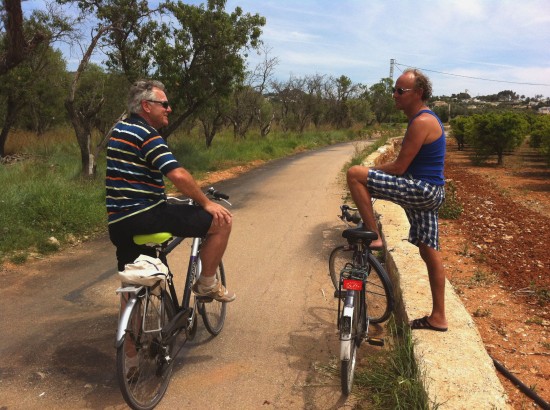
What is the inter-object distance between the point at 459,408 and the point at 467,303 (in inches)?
86.5

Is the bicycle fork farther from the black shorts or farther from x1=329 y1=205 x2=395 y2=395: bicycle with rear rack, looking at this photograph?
the black shorts

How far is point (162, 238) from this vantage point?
2834 millimetres

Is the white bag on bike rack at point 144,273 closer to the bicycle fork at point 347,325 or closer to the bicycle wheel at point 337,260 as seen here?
the bicycle fork at point 347,325

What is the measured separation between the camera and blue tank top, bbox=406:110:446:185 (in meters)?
3.09

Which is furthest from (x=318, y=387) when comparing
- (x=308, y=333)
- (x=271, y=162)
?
(x=271, y=162)

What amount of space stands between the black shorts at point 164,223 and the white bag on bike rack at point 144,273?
0.74 feet

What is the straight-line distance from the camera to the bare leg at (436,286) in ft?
10.6

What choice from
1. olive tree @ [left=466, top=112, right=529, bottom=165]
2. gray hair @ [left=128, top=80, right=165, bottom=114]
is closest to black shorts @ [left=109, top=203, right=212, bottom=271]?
gray hair @ [left=128, top=80, right=165, bottom=114]

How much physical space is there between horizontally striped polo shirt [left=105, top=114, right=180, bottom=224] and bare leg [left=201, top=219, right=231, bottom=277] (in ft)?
1.35

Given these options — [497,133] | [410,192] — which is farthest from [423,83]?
[497,133]

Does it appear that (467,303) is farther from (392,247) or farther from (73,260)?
(73,260)

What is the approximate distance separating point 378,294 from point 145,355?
2.11 meters

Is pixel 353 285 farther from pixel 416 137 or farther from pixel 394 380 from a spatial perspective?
pixel 416 137

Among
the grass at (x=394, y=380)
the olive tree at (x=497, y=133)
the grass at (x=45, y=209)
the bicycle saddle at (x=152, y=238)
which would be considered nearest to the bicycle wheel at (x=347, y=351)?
the grass at (x=394, y=380)
